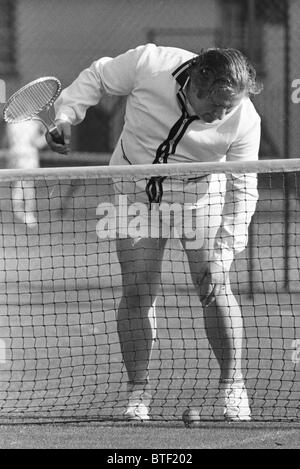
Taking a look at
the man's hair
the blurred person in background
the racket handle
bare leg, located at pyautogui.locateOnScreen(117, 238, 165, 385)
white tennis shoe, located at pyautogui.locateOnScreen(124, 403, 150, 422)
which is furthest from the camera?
the blurred person in background

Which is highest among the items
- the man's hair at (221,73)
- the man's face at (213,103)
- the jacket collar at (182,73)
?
the jacket collar at (182,73)

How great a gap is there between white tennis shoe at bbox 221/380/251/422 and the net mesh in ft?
5.00

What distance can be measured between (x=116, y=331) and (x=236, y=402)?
1263 mm

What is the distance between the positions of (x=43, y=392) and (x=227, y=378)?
37.9 inches

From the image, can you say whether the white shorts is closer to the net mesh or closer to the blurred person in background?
the net mesh

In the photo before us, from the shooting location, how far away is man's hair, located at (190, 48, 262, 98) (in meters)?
4.27

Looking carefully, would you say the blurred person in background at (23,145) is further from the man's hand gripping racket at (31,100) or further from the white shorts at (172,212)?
the white shorts at (172,212)

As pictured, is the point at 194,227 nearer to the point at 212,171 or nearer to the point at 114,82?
the point at 212,171

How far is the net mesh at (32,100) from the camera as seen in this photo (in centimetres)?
465

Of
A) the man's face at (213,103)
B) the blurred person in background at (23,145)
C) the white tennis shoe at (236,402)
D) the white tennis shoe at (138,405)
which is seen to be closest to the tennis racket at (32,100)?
the man's face at (213,103)

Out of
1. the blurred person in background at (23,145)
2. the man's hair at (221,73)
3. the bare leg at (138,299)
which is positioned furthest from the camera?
the blurred person in background at (23,145)

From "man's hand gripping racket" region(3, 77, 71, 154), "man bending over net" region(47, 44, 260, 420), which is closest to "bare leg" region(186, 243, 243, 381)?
"man bending over net" region(47, 44, 260, 420)

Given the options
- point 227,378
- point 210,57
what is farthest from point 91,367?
point 210,57

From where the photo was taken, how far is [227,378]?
15.4 ft
